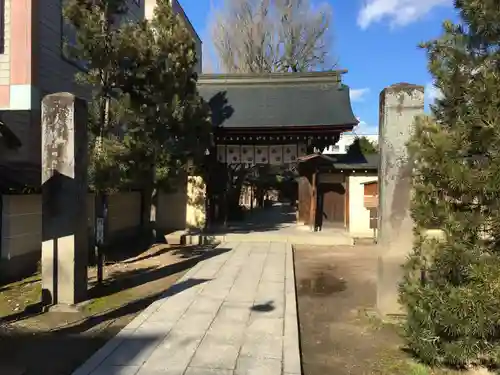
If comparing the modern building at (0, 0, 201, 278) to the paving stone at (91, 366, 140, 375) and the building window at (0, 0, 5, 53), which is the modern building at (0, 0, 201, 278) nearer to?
the building window at (0, 0, 5, 53)

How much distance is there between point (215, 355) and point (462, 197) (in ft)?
9.38

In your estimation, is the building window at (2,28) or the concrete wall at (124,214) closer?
the building window at (2,28)

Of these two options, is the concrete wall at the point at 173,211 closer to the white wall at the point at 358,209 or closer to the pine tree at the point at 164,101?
the pine tree at the point at 164,101

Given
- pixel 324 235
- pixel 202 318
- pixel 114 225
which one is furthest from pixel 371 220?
pixel 202 318

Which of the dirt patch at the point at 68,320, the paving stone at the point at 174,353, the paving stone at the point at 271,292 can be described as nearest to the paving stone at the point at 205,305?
the paving stone at the point at 271,292

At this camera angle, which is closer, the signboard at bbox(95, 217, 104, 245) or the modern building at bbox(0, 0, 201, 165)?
the signboard at bbox(95, 217, 104, 245)

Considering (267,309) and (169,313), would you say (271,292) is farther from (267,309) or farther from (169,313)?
(169,313)

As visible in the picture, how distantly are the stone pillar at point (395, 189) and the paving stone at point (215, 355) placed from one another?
2.49 m

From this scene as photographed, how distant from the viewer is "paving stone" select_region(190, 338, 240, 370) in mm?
4184

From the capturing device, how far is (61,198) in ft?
20.1

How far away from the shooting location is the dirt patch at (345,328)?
14.4 ft


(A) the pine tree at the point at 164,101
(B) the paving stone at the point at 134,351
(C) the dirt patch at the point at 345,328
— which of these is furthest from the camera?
(A) the pine tree at the point at 164,101

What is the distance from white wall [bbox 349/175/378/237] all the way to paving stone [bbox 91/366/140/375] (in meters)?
11.8

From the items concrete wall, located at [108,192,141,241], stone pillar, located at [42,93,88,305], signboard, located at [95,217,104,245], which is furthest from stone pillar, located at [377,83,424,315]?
concrete wall, located at [108,192,141,241]
